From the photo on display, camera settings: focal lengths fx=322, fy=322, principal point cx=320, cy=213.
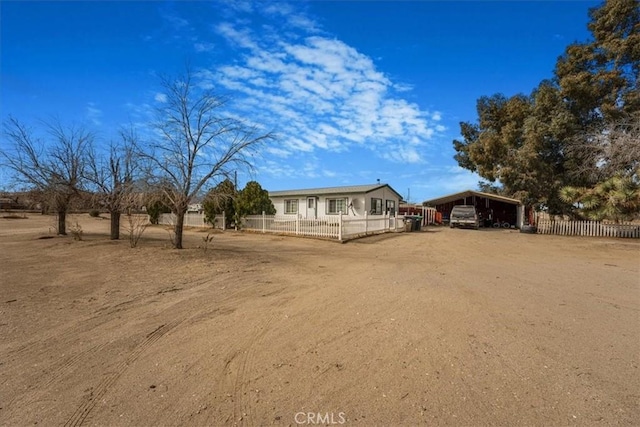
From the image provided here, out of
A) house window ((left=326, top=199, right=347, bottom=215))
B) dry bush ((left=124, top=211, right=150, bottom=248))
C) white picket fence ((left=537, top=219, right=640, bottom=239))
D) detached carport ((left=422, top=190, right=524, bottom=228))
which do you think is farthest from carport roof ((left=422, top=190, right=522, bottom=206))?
dry bush ((left=124, top=211, right=150, bottom=248))

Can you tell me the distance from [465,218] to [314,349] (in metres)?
23.1

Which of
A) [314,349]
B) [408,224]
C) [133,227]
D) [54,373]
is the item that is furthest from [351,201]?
[54,373]

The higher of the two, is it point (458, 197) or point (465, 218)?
point (458, 197)

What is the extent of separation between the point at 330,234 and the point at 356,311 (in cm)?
1100

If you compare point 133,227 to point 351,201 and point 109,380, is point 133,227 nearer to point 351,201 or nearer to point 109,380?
point 109,380

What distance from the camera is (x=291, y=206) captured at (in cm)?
2841

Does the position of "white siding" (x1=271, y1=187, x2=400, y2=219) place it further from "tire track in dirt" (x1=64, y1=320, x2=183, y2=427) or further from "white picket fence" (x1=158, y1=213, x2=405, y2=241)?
"tire track in dirt" (x1=64, y1=320, x2=183, y2=427)

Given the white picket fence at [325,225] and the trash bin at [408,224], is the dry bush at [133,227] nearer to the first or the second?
the white picket fence at [325,225]

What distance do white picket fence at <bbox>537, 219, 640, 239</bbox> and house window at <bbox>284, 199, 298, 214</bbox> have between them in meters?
18.0

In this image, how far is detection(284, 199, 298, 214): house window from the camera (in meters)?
28.0

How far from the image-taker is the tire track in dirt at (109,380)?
2.29m

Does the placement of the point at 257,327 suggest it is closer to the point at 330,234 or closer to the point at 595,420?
the point at 595,420

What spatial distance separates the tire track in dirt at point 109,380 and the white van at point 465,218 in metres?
23.4

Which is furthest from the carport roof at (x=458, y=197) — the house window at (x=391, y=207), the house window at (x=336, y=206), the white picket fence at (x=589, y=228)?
the house window at (x=336, y=206)
